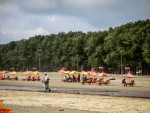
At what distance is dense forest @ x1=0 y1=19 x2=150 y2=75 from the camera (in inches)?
3086

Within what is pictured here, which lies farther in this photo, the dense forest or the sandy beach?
the dense forest

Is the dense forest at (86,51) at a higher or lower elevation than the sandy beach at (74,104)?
higher

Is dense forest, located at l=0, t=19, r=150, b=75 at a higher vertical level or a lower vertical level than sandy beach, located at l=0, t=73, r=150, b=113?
higher

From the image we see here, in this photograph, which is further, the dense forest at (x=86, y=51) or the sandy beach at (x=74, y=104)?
the dense forest at (x=86, y=51)

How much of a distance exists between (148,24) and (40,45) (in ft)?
265

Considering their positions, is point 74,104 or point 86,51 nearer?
point 74,104

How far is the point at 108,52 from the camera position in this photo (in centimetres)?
9450

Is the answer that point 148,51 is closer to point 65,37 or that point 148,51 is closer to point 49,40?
point 65,37

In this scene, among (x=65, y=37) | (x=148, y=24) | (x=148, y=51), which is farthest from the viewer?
(x=65, y=37)

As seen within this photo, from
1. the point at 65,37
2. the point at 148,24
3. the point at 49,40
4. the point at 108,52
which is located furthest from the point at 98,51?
the point at 49,40

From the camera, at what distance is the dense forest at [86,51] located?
257 ft

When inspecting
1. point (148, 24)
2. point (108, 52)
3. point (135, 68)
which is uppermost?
point (148, 24)

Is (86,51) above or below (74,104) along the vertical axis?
above

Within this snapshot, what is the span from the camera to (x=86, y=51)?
10750 cm
